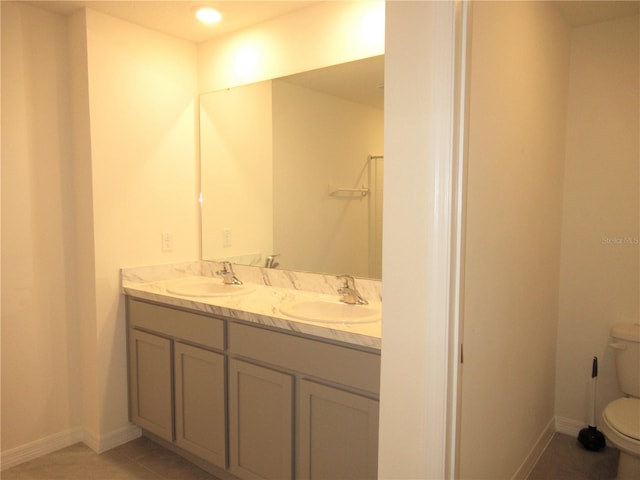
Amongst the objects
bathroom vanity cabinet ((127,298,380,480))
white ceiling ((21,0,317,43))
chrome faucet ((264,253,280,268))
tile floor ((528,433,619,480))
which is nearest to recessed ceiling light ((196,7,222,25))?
white ceiling ((21,0,317,43))

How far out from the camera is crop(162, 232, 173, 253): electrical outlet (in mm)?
2729

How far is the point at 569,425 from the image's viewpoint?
2.62m

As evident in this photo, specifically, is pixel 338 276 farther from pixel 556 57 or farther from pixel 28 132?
pixel 28 132

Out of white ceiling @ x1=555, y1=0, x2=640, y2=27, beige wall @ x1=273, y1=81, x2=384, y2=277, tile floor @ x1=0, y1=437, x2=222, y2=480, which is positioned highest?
white ceiling @ x1=555, y1=0, x2=640, y2=27

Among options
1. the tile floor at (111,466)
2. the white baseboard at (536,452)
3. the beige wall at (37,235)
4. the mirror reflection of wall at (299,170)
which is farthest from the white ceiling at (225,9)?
the tile floor at (111,466)

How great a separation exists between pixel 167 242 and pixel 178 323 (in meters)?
0.68

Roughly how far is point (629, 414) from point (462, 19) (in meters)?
1.94

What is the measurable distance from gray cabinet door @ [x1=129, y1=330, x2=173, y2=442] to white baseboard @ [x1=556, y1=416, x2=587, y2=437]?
88.5 inches

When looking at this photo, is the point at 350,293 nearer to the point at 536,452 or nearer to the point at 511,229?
the point at 511,229

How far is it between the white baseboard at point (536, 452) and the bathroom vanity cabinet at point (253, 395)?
958 mm

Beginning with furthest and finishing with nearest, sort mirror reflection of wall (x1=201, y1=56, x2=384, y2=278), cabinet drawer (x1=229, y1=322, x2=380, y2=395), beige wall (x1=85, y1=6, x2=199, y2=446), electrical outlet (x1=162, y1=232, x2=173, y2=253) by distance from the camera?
electrical outlet (x1=162, y1=232, x2=173, y2=253)
beige wall (x1=85, y1=6, x2=199, y2=446)
mirror reflection of wall (x1=201, y1=56, x2=384, y2=278)
cabinet drawer (x1=229, y1=322, x2=380, y2=395)

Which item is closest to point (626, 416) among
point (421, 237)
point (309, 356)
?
point (309, 356)

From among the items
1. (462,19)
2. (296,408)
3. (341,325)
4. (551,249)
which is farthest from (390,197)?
(551,249)

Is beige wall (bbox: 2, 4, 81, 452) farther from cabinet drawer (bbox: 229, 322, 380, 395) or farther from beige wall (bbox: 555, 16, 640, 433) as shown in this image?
beige wall (bbox: 555, 16, 640, 433)
